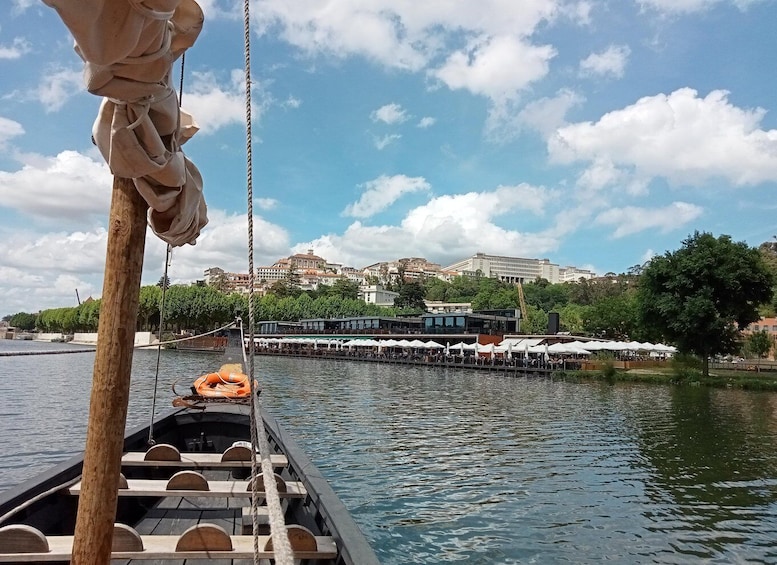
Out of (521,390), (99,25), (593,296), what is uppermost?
(593,296)

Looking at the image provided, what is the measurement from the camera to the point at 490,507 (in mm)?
9398

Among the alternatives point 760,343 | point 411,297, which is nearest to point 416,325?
point 760,343

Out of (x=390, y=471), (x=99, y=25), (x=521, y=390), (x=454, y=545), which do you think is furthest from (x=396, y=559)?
(x=521, y=390)

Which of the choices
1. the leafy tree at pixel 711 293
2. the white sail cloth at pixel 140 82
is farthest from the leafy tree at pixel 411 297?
the white sail cloth at pixel 140 82

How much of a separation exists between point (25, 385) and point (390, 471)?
76.3ft

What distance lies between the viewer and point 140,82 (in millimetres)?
1801

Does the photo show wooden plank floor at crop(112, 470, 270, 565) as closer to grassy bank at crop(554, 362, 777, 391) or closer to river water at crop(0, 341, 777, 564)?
river water at crop(0, 341, 777, 564)

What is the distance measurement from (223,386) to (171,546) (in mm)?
7733

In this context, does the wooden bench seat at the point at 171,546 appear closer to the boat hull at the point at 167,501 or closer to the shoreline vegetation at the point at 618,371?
the boat hull at the point at 167,501

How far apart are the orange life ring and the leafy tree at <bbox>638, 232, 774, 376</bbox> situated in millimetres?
31507

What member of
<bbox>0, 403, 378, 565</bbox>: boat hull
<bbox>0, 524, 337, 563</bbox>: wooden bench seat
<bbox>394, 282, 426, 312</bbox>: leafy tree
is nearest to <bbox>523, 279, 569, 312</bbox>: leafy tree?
<bbox>394, 282, 426, 312</bbox>: leafy tree

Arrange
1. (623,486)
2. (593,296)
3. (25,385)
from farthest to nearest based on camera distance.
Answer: (593,296) → (25,385) → (623,486)

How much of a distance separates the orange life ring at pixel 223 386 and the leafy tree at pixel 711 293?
103 feet

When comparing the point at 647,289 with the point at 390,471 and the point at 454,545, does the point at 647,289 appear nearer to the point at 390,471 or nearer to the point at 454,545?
the point at 390,471
